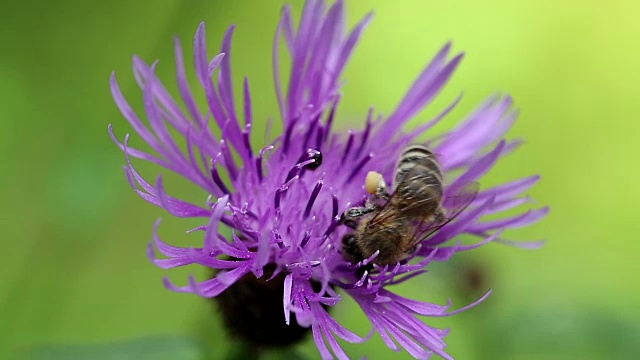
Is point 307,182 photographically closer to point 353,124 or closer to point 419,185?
point 419,185

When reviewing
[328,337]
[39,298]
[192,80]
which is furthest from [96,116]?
Result: [328,337]

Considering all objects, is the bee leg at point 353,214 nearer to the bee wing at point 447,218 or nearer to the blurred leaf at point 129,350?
the bee wing at point 447,218

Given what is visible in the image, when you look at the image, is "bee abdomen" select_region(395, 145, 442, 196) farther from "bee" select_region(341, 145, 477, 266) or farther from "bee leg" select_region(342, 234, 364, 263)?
"bee leg" select_region(342, 234, 364, 263)

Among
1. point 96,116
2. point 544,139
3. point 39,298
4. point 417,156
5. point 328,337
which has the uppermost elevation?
point 417,156

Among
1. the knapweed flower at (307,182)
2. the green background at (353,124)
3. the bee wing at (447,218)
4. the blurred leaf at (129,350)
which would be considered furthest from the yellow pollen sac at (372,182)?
the blurred leaf at (129,350)

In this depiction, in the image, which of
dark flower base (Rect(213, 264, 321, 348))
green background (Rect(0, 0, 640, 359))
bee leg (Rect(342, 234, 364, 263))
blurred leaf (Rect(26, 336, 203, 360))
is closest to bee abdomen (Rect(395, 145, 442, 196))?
bee leg (Rect(342, 234, 364, 263))

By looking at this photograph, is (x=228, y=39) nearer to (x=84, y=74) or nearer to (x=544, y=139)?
(x=84, y=74)
